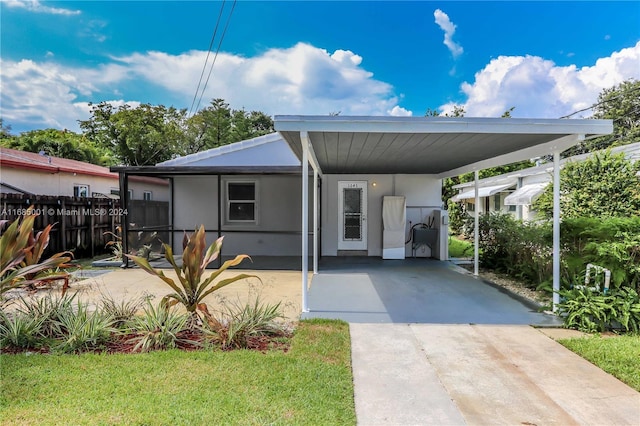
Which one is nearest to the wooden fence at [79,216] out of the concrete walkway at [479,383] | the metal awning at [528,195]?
the concrete walkway at [479,383]

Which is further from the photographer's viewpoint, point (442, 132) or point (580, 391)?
point (442, 132)

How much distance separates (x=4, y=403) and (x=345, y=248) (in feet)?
27.1

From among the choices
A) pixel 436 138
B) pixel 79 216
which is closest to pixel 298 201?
pixel 436 138

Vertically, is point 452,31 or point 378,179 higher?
point 452,31

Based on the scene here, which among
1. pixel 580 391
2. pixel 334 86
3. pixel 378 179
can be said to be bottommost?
pixel 580 391

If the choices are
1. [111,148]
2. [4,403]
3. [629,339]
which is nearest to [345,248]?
[629,339]

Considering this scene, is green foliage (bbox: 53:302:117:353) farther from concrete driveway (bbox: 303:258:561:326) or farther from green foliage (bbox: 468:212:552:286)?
green foliage (bbox: 468:212:552:286)

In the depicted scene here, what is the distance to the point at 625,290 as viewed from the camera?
171 inches

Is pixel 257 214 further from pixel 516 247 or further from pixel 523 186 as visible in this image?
pixel 523 186

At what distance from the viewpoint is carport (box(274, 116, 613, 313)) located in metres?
4.27

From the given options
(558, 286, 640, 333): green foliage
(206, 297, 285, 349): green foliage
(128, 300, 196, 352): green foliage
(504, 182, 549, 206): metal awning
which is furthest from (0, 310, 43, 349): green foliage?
(504, 182, 549, 206): metal awning

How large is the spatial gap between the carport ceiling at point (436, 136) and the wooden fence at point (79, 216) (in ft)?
18.8

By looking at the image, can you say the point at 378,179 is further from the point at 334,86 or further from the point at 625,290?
the point at 334,86

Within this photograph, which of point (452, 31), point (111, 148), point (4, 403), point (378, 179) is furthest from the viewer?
point (111, 148)
